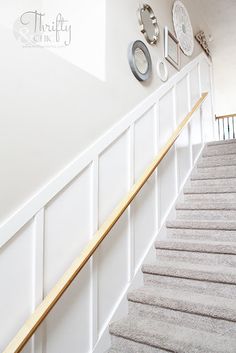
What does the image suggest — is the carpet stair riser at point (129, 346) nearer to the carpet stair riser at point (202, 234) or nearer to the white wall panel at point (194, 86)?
the carpet stair riser at point (202, 234)

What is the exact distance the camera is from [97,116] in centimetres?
216

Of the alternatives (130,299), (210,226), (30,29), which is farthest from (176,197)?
(30,29)

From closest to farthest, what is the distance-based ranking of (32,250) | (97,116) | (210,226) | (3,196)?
1. (3,196)
2. (32,250)
3. (97,116)
4. (210,226)

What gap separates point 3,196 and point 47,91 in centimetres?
71

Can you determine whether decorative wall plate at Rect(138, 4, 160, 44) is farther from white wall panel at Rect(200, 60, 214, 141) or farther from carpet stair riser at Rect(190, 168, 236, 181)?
white wall panel at Rect(200, 60, 214, 141)

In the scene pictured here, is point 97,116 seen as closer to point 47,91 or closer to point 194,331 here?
point 47,91

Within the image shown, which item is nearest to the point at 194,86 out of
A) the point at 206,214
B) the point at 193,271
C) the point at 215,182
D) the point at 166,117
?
the point at 166,117

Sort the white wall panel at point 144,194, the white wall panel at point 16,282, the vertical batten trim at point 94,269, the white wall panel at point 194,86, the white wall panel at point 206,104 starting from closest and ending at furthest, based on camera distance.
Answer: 1. the white wall panel at point 16,282
2. the vertical batten trim at point 94,269
3. the white wall panel at point 144,194
4. the white wall panel at point 194,86
5. the white wall panel at point 206,104

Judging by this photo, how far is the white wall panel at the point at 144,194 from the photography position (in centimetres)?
249

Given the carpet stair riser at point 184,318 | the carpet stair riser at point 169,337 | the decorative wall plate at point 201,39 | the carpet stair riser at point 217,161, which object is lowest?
the carpet stair riser at point 169,337

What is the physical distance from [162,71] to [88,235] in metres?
2.19

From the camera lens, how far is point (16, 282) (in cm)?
144

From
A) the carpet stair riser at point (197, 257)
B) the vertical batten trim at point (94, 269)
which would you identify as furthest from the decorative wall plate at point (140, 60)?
the carpet stair riser at point (197, 257)

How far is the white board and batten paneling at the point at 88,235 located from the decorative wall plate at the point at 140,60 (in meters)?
0.23
